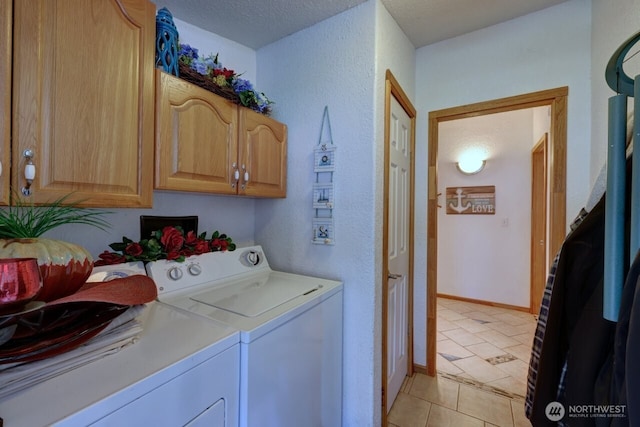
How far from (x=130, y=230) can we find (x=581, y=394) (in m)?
1.78

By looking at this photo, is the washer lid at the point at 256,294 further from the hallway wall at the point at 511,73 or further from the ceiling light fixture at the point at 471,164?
the ceiling light fixture at the point at 471,164

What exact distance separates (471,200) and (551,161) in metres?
1.92

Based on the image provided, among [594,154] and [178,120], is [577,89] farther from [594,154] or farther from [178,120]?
[178,120]

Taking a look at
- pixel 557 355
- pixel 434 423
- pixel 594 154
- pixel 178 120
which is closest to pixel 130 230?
pixel 178 120

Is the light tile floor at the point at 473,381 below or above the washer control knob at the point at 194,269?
below

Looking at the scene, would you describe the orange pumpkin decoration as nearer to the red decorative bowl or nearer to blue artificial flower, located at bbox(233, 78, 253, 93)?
the red decorative bowl

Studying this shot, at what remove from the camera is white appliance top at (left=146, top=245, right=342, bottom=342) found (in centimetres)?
100

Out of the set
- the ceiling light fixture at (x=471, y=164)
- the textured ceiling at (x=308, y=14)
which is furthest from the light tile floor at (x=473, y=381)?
the textured ceiling at (x=308, y=14)

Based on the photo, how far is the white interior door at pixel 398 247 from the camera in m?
1.72

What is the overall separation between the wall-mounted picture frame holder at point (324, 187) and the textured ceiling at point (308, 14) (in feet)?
1.87

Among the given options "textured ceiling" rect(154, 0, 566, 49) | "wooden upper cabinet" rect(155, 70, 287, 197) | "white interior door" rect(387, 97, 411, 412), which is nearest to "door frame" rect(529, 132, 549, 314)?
"textured ceiling" rect(154, 0, 566, 49)

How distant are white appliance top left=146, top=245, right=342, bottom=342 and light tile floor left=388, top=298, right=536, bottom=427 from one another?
1.11 metres

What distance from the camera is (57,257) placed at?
73cm

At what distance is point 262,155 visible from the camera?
155cm
